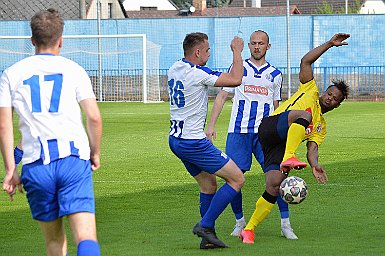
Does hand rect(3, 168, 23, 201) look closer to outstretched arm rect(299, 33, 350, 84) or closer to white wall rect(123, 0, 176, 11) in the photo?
outstretched arm rect(299, 33, 350, 84)

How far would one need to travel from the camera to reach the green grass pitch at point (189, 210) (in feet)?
28.4

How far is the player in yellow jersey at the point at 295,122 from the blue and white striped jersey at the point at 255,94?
80 cm

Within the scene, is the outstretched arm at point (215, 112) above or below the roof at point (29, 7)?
below

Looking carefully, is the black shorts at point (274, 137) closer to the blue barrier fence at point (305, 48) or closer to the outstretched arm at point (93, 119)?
the outstretched arm at point (93, 119)

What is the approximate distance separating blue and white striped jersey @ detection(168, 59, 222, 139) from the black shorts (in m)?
0.67

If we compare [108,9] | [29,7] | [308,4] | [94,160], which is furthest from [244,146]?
[308,4]

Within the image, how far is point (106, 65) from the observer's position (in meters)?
41.1

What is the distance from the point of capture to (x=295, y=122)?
8828 mm

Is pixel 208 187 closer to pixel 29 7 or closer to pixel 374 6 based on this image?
pixel 29 7

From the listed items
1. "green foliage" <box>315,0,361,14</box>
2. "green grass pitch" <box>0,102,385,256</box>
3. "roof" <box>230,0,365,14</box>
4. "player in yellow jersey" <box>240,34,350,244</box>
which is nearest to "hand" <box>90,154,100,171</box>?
"green grass pitch" <box>0,102,385,256</box>

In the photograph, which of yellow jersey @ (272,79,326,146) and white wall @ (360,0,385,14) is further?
white wall @ (360,0,385,14)

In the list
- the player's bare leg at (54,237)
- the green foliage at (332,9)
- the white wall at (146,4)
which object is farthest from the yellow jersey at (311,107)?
the white wall at (146,4)

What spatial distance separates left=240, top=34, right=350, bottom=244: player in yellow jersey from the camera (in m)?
8.94

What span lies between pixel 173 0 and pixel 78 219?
298 feet
